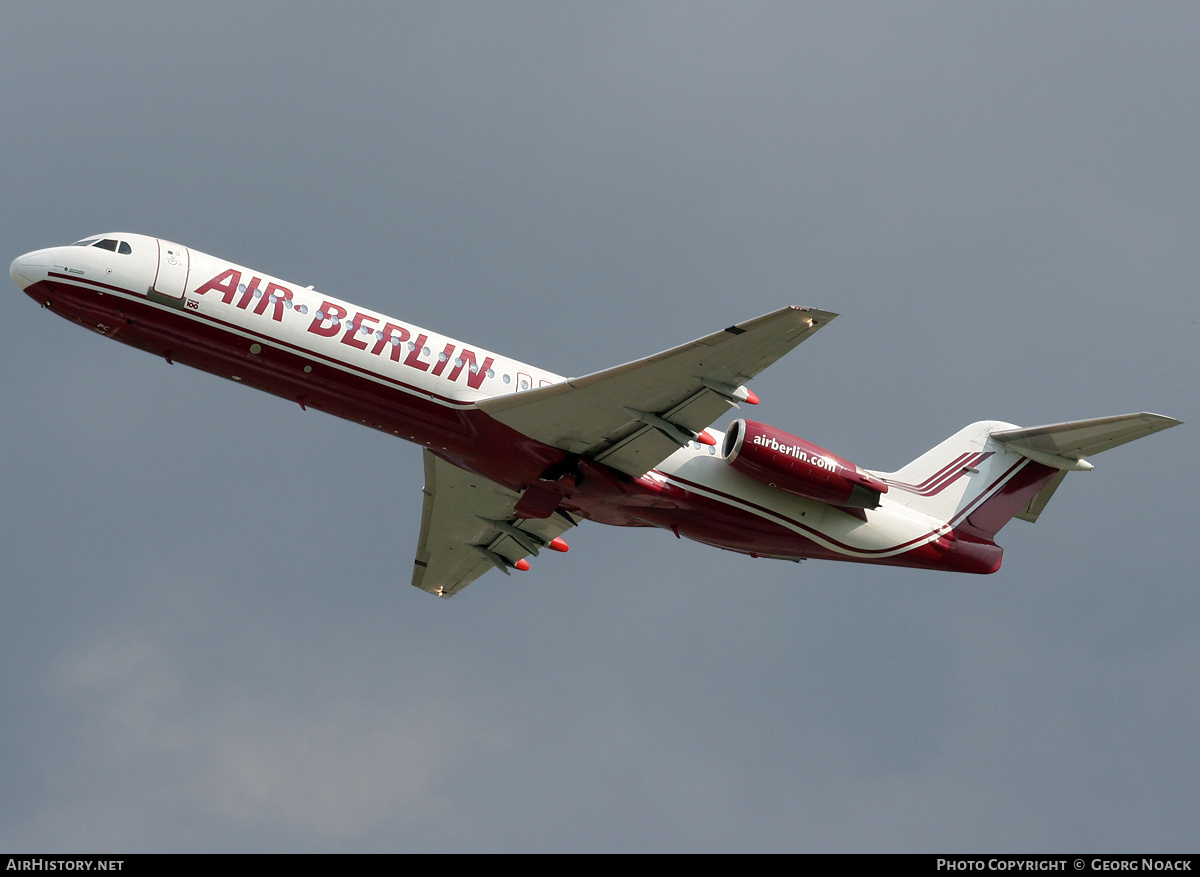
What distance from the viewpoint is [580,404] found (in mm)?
25859

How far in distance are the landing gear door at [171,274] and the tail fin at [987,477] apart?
1708cm

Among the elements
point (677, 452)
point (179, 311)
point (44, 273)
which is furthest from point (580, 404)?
point (44, 273)

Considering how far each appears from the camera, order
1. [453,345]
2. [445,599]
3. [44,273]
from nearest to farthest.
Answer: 1. [44,273]
2. [453,345]
3. [445,599]

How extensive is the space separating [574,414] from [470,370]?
2.47 metres

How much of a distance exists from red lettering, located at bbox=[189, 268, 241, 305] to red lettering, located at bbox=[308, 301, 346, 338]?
5.57 ft

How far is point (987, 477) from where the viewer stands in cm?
3158

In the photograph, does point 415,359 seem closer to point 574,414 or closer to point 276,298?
point 276,298

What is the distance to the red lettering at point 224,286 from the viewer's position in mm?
25438

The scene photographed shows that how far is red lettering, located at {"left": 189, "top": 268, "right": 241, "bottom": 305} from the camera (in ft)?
83.5

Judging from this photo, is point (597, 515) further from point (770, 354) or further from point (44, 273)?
point (44, 273)

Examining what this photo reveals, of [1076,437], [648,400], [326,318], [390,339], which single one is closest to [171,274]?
[326,318]

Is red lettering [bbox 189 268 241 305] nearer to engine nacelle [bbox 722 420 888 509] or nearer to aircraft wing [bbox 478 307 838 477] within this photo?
aircraft wing [bbox 478 307 838 477]

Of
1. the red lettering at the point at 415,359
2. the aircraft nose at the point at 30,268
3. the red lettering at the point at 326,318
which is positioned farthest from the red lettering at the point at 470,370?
the aircraft nose at the point at 30,268
